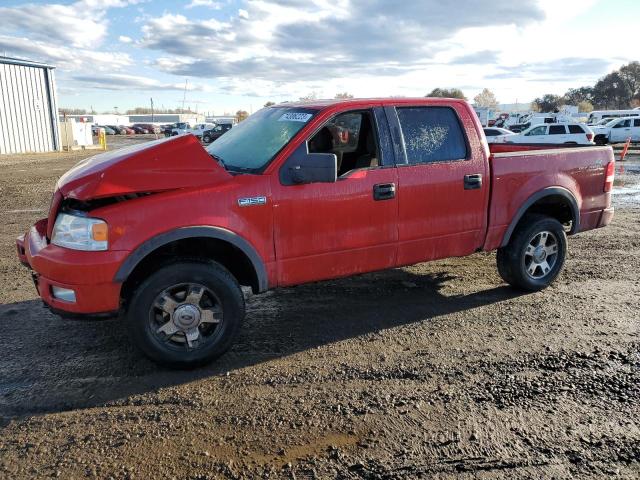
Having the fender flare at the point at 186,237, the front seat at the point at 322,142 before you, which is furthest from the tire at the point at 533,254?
the fender flare at the point at 186,237

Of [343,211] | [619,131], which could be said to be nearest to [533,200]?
[343,211]

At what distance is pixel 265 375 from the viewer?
372 centimetres

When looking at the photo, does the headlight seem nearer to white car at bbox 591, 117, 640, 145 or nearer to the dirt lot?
the dirt lot

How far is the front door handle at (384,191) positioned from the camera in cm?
430

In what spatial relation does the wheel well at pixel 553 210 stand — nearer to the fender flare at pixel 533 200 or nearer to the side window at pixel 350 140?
the fender flare at pixel 533 200

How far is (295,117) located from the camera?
4.37m

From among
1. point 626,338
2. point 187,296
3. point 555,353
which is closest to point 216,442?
point 187,296

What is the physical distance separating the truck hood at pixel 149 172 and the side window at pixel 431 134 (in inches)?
67.6

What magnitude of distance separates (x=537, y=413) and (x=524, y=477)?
2.20 ft

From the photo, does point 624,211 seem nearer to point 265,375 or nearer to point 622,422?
point 622,422

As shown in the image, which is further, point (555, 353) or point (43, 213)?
point (43, 213)

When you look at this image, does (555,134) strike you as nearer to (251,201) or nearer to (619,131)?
(619,131)

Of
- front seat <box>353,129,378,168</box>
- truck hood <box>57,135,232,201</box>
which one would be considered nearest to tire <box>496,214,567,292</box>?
front seat <box>353,129,378,168</box>

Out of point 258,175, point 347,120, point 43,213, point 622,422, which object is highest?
point 347,120
